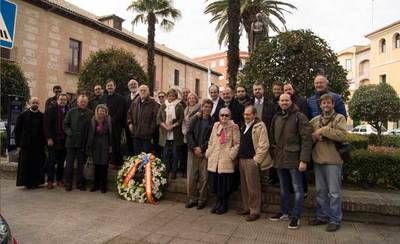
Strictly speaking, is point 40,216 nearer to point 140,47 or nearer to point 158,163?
point 158,163

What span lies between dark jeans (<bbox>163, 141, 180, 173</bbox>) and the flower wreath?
23 centimetres

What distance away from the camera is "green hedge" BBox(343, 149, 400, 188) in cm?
725

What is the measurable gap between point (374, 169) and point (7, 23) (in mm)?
6559

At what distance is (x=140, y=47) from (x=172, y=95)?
2586 centimetres

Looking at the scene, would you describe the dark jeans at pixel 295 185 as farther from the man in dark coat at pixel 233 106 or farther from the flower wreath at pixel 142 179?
the flower wreath at pixel 142 179

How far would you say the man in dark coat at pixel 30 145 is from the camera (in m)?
8.29

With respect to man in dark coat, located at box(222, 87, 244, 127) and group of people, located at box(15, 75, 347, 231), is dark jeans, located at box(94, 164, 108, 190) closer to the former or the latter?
group of people, located at box(15, 75, 347, 231)

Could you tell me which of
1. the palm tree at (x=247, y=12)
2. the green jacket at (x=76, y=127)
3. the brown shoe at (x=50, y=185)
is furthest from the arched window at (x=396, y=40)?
the brown shoe at (x=50, y=185)

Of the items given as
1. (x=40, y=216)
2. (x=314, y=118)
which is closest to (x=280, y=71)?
(x=314, y=118)

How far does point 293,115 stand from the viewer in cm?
611

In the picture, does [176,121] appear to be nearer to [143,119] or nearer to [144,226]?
[143,119]

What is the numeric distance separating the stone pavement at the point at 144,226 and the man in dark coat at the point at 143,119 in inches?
54.4

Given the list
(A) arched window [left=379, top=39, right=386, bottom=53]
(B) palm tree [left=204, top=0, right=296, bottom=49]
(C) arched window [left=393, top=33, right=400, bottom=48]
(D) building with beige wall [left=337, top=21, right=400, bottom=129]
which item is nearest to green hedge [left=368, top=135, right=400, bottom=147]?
(B) palm tree [left=204, top=0, right=296, bottom=49]

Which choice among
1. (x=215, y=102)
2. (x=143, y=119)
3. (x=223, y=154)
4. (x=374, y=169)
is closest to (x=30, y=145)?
(x=143, y=119)
